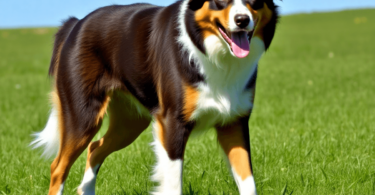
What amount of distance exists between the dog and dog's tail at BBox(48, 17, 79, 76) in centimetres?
1

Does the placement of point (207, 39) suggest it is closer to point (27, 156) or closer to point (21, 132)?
point (27, 156)

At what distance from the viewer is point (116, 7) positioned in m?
4.45

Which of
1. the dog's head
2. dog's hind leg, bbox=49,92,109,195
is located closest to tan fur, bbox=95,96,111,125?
dog's hind leg, bbox=49,92,109,195

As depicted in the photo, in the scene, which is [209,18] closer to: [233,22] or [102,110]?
[233,22]

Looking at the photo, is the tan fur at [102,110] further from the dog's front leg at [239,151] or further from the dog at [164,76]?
the dog's front leg at [239,151]

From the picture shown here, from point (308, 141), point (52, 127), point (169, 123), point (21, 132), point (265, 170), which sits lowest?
point (21, 132)

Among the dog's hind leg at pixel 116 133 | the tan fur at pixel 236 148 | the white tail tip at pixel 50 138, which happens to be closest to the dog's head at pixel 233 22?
the tan fur at pixel 236 148

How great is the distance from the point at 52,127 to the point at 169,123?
1398 mm

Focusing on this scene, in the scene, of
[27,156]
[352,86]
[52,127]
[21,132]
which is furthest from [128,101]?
[352,86]

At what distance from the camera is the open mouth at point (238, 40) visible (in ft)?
11.0

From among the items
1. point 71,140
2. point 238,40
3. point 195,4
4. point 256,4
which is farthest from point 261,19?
point 71,140

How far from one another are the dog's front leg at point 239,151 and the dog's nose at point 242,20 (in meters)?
0.82

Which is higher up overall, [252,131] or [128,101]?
[128,101]

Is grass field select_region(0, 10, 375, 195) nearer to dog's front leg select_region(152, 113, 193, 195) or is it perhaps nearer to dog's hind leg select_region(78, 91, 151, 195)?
dog's hind leg select_region(78, 91, 151, 195)
